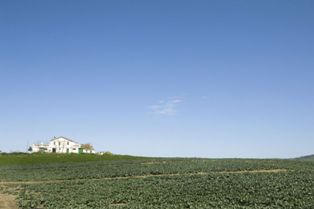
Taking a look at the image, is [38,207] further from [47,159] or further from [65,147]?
[65,147]

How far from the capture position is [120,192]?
36.1 meters

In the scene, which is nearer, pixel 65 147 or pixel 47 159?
pixel 47 159

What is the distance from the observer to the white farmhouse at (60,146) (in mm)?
176500

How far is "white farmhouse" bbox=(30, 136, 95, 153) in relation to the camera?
17650 cm

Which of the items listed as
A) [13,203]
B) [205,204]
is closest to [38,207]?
[13,203]

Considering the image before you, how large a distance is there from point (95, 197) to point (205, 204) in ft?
32.8

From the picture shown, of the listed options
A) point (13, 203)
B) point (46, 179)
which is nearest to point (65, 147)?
point (46, 179)

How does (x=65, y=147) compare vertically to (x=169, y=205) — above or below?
above

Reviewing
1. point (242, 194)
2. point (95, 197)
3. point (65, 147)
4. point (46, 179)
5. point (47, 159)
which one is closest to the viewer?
point (242, 194)

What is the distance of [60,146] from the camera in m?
177

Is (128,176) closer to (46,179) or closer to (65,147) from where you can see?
(46,179)

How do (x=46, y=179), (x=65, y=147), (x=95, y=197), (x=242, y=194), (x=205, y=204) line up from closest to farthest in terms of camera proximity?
1. (x=205, y=204)
2. (x=242, y=194)
3. (x=95, y=197)
4. (x=46, y=179)
5. (x=65, y=147)

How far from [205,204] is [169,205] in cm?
242

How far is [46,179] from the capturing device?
54219 mm
